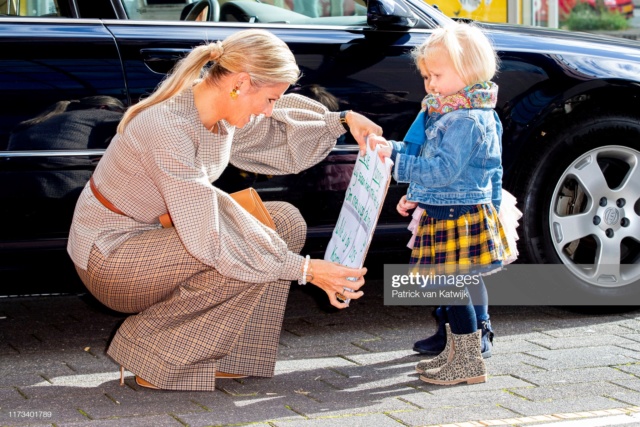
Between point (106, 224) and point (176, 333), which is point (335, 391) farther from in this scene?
point (106, 224)

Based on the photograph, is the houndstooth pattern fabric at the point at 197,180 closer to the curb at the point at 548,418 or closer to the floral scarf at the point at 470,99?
the floral scarf at the point at 470,99

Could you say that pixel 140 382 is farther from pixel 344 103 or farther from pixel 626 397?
pixel 626 397

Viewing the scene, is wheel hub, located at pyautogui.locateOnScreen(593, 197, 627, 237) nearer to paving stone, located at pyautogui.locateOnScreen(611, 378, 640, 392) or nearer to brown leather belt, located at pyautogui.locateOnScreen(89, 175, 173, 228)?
paving stone, located at pyautogui.locateOnScreen(611, 378, 640, 392)

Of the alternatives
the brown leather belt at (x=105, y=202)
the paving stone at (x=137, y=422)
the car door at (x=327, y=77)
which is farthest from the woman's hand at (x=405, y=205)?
the paving stone at (x=137, y=422)

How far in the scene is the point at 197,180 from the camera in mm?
3123

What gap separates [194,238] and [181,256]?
20 cm

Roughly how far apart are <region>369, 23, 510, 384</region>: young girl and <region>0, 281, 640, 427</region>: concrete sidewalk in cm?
17

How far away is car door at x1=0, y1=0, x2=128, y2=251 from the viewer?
3.64 meters

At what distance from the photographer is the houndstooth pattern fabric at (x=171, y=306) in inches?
130

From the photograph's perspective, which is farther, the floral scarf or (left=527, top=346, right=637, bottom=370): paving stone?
(left=527, top=346, right=637, bottom=370): paving stone

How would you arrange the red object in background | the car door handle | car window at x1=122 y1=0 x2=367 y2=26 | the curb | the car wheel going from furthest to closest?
1. the red object in background
2. the car wheel
3. car window at x1=122 y1=0 x2=367 y2=26
4. the car door handle
5. the curb

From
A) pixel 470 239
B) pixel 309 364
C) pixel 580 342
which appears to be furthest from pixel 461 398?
pixel 580 342

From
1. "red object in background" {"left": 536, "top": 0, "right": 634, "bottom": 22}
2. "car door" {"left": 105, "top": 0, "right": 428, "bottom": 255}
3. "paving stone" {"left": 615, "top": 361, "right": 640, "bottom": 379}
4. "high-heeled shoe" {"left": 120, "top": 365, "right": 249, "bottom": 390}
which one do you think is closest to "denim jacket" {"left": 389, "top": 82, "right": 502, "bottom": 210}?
"car door" {"left": 105, "top": 0, "right": 428, "bottom": 255}

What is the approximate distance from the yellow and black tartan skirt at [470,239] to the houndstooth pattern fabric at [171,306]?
582 mm
